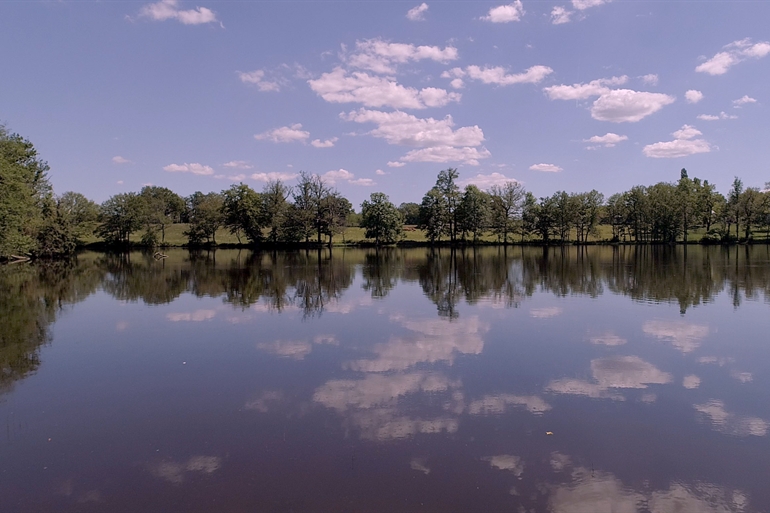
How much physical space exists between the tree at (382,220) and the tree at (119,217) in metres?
39.8

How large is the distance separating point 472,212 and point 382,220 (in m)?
A: 15.3

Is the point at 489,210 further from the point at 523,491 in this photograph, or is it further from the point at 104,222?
the point at 523,491

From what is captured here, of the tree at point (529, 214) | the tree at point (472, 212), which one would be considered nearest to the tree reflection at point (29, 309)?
the tree at point (472, 212)

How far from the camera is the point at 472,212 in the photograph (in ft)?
266

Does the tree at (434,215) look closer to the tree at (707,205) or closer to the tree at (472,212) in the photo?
the tree at (472,212)

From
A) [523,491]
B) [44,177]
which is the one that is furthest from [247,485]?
[44,177]

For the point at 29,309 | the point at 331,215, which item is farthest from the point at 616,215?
the point at 29,309

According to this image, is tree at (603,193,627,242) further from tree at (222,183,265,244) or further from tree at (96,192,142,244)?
tree at (96,192,142,244)

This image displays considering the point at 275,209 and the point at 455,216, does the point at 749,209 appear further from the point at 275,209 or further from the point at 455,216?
the point at 275,209

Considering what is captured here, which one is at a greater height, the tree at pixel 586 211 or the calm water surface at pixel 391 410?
the tree at pixel 586 211

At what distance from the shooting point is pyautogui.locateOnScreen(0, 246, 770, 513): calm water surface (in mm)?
5801

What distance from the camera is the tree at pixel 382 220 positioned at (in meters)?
80.4

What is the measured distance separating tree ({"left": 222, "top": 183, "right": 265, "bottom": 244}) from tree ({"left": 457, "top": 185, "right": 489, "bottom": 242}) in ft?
113

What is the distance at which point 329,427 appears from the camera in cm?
754
